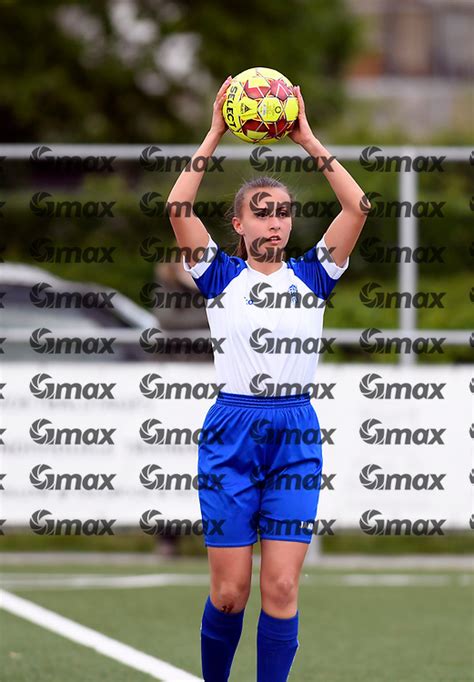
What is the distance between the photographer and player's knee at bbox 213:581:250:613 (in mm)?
5090

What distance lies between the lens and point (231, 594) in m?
5.09

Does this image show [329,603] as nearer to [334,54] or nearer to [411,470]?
[411,470]

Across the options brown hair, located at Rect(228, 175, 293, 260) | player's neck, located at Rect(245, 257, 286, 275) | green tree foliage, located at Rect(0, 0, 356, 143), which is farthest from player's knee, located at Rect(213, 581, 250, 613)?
green tree foliage, located at Rect(0, 0, 356, 143)

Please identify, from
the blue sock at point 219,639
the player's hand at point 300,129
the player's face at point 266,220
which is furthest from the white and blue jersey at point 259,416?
the player's hand at point 300,129

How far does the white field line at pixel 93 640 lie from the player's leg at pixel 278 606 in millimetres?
1141

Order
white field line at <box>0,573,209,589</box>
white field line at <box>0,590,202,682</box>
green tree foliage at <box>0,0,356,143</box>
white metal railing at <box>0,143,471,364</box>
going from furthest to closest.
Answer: green tree foliage at <box>0,0,356,143</box> → white metal railing at <box>0,143,471,364</box> → white field line at <box>0,573,209,589</box> → white field line at <box>0,590,202,682</box>

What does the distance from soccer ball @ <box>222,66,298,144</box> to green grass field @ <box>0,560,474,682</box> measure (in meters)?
2.50

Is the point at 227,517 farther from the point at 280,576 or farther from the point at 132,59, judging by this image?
the point at 132,59

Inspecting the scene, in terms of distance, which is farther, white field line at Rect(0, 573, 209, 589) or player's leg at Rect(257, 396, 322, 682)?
white field line at Rect(0, 573, 209, 589)

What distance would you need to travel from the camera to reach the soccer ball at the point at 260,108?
5.28 m

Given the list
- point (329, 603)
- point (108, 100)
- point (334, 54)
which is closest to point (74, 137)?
point (108, 100)

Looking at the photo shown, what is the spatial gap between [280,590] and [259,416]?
625mm

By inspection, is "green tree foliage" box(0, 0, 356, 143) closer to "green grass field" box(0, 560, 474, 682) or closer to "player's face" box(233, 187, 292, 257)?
"green grass field" box(0, 560, 474, 682)

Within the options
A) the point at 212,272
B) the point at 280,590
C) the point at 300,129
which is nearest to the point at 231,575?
the point at 280,590
